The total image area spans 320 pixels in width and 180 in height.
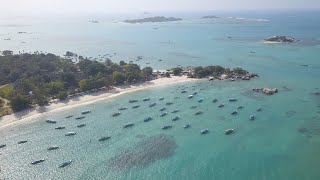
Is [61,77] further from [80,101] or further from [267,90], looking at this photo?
[267,90]

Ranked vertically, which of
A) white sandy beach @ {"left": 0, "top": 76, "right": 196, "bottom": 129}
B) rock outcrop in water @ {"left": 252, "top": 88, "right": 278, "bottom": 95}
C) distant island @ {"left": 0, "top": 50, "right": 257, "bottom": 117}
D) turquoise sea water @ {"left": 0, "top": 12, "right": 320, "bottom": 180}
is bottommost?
turquoise sea water @ {"left": 0, "top": 12, "right": 320, "bottom": 180}

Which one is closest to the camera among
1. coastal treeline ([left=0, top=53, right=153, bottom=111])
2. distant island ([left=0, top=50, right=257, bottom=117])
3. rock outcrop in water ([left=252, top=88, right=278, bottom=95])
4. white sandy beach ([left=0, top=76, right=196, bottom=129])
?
white sandy beach ([left=0, top=76, right=196, bottom=129])

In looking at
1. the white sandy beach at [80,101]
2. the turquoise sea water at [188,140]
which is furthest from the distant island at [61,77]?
the turquoise sea water at [188,140]

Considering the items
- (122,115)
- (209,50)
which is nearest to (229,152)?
(122,115)

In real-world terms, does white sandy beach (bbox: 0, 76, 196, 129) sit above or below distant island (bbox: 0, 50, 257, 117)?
below

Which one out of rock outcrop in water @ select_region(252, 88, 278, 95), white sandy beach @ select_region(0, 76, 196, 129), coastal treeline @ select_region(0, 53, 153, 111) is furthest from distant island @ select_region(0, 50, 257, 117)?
rock outcrop in water @ select_region(252, 88, 278, 95)

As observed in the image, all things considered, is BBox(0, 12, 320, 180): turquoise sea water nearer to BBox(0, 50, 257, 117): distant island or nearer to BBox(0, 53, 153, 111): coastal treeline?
BBox(0, 50, 257, 117): distant island

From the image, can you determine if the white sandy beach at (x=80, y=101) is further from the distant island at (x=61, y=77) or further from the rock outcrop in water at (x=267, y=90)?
the rock outcrop in water at (x=267, y=90)

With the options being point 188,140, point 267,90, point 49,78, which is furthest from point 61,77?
point 267,90

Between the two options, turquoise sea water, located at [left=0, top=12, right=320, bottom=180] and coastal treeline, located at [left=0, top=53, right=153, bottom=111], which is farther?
coastal treeline, located at [left=0, top=53, right=153, bottom=111]
